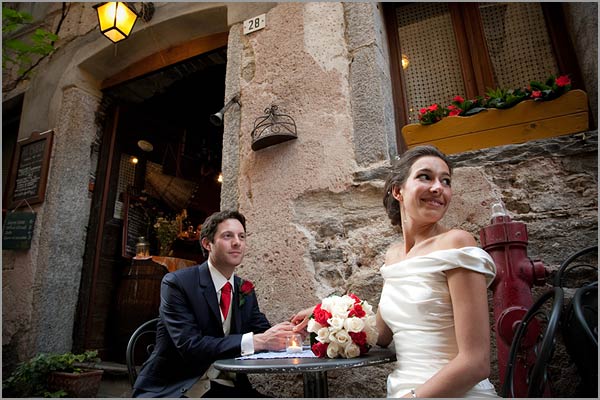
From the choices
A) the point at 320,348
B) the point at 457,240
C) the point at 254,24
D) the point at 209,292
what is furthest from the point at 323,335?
the point at 254,24

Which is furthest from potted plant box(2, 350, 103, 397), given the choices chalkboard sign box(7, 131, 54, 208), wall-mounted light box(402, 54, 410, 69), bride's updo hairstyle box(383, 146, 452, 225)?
wall-mounted light box(402, 54, 410, 69)

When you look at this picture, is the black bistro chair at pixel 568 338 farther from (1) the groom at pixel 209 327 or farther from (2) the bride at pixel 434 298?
(1) the groom at pixel 209 327

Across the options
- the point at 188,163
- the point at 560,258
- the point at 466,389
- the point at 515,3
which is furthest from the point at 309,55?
the point at 188,163

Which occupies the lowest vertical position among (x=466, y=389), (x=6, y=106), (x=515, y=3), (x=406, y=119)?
(x=466, y=389)

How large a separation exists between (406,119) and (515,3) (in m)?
1.19

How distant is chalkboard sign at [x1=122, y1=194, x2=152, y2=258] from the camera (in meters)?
4.66

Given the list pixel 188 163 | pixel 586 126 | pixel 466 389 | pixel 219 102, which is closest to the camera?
pixel 466 389

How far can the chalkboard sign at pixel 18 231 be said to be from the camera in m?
4.08

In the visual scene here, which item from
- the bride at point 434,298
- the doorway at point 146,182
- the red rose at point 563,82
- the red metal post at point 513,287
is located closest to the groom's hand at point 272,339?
the bride at point 434,298

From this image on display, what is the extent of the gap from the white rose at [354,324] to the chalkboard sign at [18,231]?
12.8ft

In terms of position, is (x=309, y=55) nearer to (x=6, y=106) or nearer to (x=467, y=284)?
(x=467, y=284)

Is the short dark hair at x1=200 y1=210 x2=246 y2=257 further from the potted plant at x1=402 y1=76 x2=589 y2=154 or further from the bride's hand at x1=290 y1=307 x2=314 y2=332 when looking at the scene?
the potted plant at x1=402 y1=76 x2=589 y2=154

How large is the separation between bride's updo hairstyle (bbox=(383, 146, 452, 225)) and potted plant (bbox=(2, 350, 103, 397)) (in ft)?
9.98

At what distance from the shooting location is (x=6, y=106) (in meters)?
5.31
